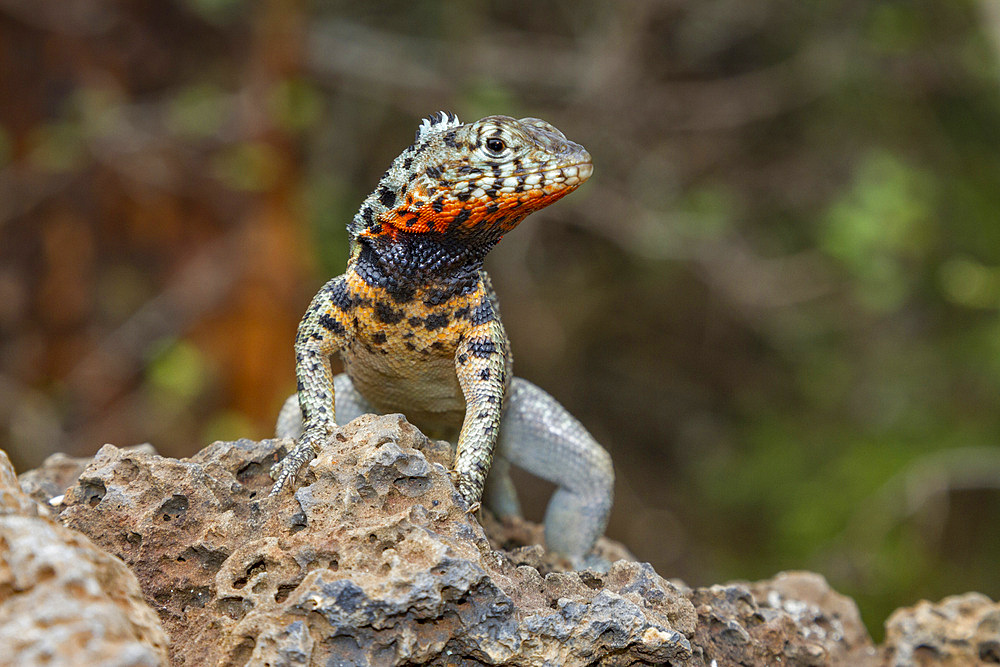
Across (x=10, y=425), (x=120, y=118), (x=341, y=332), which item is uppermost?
(x=120, y=118)

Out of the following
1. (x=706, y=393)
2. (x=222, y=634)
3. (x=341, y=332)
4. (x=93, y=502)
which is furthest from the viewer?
(x=706, y=393)

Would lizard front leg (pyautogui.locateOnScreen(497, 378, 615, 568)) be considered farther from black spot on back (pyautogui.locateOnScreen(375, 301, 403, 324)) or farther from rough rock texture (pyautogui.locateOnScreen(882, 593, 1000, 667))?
rough rock texture (pyautogui.locateOnScreen(882, 593, 1000, 667))

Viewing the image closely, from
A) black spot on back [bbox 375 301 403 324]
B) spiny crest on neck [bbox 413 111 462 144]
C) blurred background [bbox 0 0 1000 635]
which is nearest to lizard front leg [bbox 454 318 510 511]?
black spot on back [bbox 375 301 403 324]

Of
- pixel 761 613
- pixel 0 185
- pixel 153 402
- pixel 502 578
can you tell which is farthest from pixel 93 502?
pixel 0 185

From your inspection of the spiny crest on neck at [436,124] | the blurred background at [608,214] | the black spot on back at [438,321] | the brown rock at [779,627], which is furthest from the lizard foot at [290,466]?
the blurred background at [608,214]

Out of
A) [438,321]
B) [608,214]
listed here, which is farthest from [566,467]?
[608,214]

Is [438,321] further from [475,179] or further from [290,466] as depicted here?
[290,466]

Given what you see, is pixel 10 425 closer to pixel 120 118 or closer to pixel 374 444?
pixel 120 118
